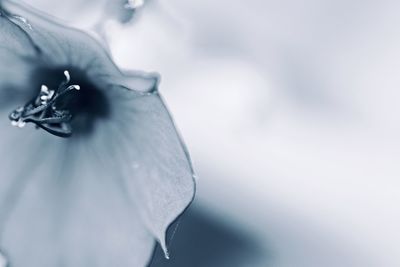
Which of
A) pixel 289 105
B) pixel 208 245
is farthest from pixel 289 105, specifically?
pixel 208 245

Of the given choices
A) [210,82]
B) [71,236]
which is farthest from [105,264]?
[210,82]

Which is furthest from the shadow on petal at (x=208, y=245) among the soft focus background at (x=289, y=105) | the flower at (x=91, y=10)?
the flower at (x=91, y=10)

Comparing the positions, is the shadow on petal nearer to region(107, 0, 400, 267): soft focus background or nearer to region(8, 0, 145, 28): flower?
region(107, 0, 400, 267): soft focus background

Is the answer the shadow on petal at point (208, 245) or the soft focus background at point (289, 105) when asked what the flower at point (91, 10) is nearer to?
the soft focus background at point (289, 105)

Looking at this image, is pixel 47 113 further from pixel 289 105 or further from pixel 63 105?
pixel 289 105

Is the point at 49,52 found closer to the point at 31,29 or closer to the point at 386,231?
the point at 31,29
